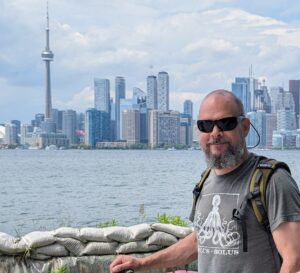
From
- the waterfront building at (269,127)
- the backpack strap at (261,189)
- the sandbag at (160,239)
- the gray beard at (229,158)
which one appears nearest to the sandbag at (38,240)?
the sandbag at (160,239)

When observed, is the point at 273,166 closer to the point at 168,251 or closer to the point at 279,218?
the point at 279,218

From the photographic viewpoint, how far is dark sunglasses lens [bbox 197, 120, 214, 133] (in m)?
2.41

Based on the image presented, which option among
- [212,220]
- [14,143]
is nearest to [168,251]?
[212,220]

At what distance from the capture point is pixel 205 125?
7.95 feet

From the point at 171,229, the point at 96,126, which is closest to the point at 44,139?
the point at 96,126

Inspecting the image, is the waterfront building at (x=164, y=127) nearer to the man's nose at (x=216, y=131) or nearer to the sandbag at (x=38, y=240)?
the sandbag at (x=38, y=240)

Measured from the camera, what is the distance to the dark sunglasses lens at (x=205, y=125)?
94.9 inches

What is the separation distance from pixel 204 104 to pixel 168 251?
0.61 m

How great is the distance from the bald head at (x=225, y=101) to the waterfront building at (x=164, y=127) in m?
99.1

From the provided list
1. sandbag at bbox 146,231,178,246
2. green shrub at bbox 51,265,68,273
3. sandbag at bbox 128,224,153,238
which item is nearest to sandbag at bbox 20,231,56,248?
green shrub at bbox 51,265,68,273

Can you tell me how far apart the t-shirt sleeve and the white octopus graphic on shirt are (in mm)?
147

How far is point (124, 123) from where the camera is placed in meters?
113

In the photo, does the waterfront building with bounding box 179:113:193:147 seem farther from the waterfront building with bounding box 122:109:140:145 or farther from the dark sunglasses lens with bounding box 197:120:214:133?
the dark sunglasses lens with bounding box 197:120:214:133

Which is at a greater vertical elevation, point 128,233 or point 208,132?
point 208,132
